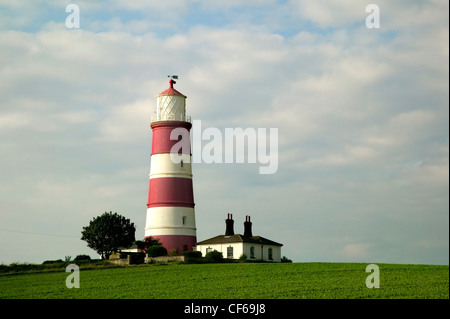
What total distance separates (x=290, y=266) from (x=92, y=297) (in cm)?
1798

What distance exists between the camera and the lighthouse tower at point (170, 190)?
2156 inches

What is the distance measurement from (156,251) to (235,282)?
16641mm

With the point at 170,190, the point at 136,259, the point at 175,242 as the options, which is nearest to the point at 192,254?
the point at 175,242

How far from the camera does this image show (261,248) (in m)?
59.0

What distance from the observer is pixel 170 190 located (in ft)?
180

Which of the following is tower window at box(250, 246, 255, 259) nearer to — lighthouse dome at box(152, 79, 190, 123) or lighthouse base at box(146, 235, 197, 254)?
lighthouse base at box(146, 235, 197, 254)

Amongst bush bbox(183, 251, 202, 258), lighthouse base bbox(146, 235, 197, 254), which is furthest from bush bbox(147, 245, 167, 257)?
bush bbox(183, 251, 202, 258)

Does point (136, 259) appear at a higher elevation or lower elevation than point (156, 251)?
lower

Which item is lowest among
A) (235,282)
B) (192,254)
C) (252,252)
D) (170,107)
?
(235,282)

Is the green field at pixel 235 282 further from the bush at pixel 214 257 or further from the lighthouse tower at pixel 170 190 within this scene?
the lighthouse tower at pixel 170 190

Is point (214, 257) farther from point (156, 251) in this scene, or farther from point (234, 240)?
point (156, 251)

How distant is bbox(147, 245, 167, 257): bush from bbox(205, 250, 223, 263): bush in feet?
12.1

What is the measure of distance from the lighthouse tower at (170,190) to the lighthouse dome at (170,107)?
0.09 m
